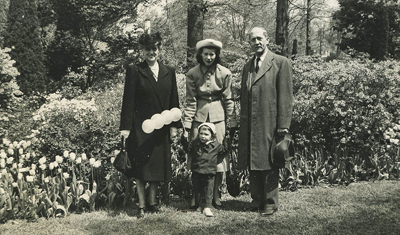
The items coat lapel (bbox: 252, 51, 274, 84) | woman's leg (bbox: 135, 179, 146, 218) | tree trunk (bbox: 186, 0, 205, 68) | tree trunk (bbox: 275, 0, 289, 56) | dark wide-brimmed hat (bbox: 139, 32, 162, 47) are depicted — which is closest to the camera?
dark wide-brimmed hat (bbox: 139, 32, 162, 47)

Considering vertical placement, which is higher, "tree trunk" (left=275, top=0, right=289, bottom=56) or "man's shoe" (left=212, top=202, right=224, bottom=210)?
"tree trunk" (left=275, top=0, right=289, bottom=56)

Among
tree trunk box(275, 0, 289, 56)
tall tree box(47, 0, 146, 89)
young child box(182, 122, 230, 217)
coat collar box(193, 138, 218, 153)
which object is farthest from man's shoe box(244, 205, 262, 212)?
tall tree box(47, 0, 146, 89)

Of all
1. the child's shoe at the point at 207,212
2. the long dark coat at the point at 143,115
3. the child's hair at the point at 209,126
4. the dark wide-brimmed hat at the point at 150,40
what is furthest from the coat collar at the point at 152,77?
the child's shoe at the point at 207,212

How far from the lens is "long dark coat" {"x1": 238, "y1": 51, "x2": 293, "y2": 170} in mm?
4625

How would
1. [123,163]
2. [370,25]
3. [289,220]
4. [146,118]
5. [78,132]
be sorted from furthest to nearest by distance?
1. [370,25]
2. [78,132]
3. [146,118]
4. [123,163]
5. [289,220]

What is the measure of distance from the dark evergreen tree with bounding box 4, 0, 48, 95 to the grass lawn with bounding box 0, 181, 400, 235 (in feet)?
28.8

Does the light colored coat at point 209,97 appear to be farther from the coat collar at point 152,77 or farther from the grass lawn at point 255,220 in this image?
the grass lawn at point 255,220

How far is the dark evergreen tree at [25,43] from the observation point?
1242cm

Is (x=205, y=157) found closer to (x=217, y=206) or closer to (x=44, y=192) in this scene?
(x=217, y=206)

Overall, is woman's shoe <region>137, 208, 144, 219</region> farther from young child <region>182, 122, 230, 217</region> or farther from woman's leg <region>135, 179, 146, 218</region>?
young child <region>182, 122, 230, 217</region>

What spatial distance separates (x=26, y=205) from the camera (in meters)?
4.70

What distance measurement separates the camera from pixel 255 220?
4555 millimetres

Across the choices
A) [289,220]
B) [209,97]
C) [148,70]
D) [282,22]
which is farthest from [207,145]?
[282,22]

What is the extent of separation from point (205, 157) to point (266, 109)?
3.00 ft
